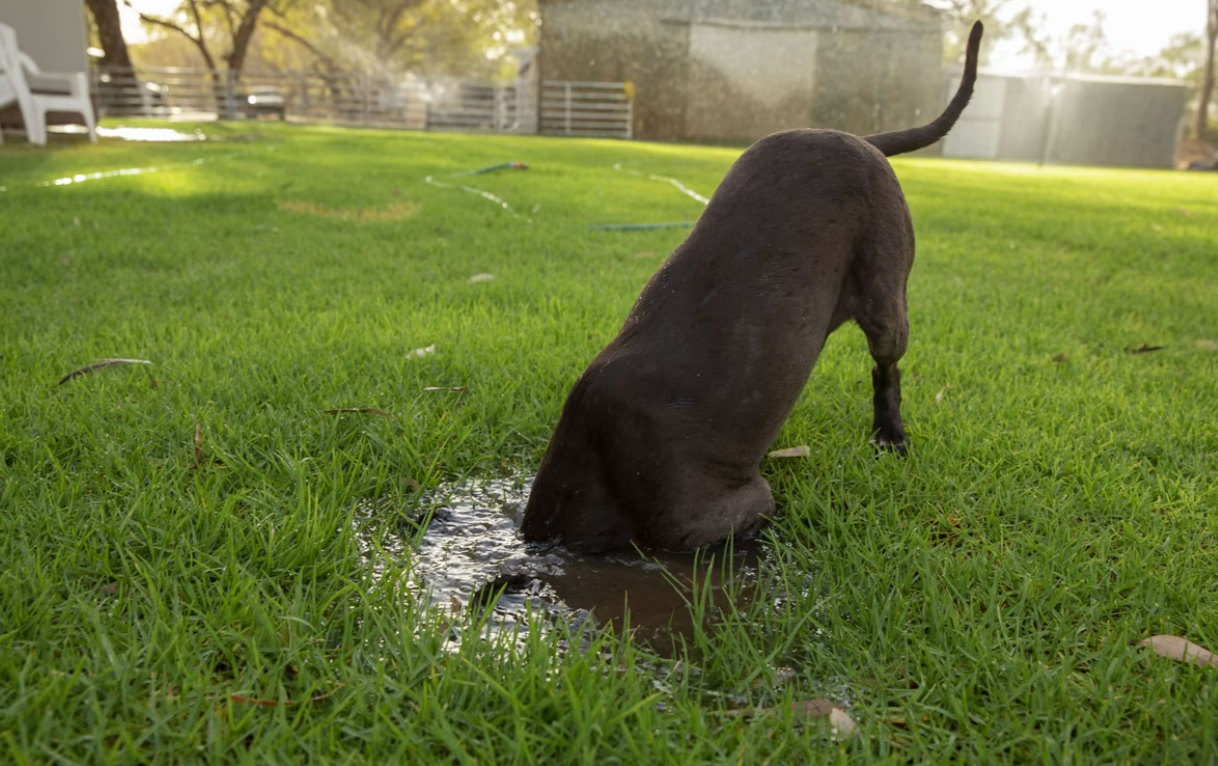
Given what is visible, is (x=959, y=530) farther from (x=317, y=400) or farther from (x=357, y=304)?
(x=357, y=304)

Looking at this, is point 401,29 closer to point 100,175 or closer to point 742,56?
point 742,56

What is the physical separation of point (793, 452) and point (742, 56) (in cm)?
2921

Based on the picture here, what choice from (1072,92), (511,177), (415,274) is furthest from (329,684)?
(1072,92)

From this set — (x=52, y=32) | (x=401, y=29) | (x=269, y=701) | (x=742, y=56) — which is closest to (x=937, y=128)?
(x=269, y=701)

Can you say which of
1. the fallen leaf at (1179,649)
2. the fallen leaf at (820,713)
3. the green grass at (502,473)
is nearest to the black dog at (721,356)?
the green grass at (502,473)

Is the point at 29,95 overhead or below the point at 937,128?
overhead

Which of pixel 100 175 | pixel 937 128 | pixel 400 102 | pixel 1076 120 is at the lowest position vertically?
pixel 100 175

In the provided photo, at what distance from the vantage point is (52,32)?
15.4 m

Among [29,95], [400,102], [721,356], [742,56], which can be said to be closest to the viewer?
[721,356]

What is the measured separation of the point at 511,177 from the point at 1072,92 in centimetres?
2784

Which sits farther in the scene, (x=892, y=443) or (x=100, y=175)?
(x=100, y=175)

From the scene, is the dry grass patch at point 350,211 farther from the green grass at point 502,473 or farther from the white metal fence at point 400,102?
the white metal fence at point 400,102

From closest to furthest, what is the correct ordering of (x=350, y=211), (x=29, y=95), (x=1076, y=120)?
(x=350, y=211), (x=29, y=95), (x=1076, y=120)

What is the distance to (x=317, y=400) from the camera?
3010 millimetres
